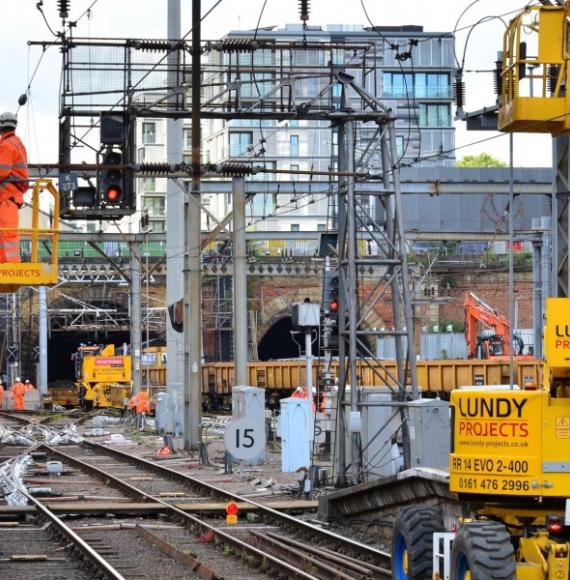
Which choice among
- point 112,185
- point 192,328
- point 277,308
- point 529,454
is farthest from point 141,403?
point 529,454

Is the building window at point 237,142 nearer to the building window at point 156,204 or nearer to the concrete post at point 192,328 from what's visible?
the building window at point 156,204

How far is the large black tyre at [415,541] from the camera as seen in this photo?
12.8m

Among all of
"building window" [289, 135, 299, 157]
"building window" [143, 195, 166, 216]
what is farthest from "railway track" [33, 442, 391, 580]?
"building window" [143, 195, 166, 216]

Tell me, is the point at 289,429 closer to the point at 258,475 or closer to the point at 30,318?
the point at 258,475

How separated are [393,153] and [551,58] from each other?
10.8 m

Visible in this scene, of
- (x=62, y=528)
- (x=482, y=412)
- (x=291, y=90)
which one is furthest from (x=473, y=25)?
(x=291, y=90)

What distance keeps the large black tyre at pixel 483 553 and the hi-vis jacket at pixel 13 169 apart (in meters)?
10.2

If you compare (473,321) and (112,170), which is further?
(473,321)

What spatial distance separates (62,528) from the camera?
20.0m

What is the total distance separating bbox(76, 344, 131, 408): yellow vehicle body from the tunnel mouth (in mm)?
17336

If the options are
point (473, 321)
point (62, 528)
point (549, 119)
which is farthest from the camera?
point (473, 321)

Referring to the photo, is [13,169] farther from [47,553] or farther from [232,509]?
[232,509]

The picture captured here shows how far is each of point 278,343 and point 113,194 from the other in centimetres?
7196

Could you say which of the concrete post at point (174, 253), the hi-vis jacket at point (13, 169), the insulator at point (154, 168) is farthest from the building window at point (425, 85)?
the hi-vis jacket at point (13, 169)
